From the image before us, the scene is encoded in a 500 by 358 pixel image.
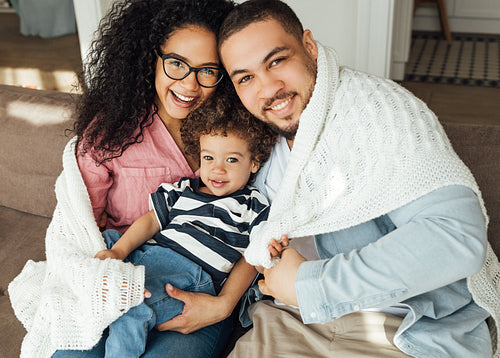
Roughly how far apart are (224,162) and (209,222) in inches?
7.6

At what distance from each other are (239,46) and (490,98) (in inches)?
125

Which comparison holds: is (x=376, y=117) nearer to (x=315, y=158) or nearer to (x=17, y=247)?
(x=315, y=158)

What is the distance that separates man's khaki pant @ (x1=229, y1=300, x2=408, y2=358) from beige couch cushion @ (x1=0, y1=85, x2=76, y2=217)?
1.11m

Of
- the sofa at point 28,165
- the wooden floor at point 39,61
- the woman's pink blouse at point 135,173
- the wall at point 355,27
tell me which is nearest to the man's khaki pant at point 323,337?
the woman's pink blouse at point 135,173

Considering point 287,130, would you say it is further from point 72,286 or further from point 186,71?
point 72,286

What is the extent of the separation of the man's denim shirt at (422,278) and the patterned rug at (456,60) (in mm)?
3485

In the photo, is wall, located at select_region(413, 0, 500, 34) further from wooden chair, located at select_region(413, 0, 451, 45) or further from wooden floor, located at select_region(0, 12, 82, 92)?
wooden floor, located at select_region(0, 12, 82, 92)

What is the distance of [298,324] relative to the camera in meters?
1.36

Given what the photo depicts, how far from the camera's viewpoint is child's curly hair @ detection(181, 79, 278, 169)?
1.60 meters

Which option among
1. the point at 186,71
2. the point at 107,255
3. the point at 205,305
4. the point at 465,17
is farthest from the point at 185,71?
the point at 465,17

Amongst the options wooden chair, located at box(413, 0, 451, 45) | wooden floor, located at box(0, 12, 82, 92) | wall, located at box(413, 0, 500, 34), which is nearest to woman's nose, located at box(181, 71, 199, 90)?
wooden floor, located at box(0, 12, 82, 92)

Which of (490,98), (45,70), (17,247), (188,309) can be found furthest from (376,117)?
(45,70)

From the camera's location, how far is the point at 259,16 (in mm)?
1470

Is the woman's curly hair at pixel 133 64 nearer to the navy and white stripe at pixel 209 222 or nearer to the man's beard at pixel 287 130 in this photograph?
the navy and white stripe at pixel 209 222
